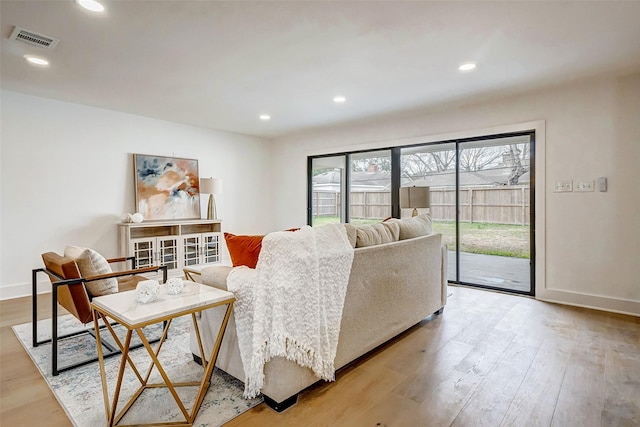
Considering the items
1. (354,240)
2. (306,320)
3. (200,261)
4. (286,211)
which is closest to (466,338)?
(354,240)

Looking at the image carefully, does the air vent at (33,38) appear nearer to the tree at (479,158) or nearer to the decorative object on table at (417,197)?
the decorative object on table at (417,197)

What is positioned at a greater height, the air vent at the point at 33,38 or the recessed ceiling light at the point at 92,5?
the air vent at the point at 33,38

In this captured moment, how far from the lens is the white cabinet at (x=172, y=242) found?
4.55 meters

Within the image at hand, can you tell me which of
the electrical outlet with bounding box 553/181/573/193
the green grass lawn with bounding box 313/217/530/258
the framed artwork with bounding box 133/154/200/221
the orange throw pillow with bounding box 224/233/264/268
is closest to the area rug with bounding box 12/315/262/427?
the orange throw pillow with bounding box 224/233/264/268

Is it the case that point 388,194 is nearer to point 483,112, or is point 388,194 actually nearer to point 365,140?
point 365,140

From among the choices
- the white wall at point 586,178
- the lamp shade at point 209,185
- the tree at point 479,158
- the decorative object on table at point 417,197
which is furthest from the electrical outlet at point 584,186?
the lamp shade at point 209,185

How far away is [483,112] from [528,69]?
1.07 m

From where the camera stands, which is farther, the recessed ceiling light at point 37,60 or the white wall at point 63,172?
the white wall at point 63,172

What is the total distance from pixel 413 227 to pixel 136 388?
7.79 ft

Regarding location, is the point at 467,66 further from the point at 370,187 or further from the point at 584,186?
the point at 370,187

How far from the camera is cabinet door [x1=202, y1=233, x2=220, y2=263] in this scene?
5258 mm

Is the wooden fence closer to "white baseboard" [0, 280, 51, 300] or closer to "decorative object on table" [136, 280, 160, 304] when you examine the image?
"decorative object on table" [136, 280, 160, 304]

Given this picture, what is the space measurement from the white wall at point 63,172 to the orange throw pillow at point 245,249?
11.2 ft

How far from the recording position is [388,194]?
5.28m
